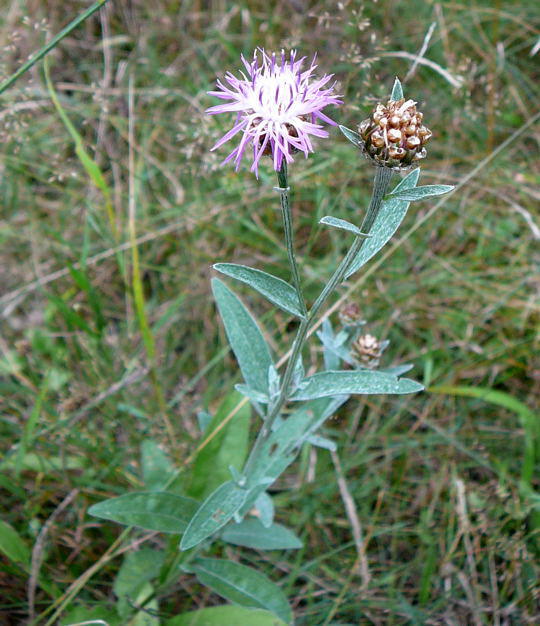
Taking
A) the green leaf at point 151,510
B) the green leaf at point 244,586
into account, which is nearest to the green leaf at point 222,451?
the green leaf at point 151,510

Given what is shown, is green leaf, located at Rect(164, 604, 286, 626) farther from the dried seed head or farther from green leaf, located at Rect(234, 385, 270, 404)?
the dried seed head

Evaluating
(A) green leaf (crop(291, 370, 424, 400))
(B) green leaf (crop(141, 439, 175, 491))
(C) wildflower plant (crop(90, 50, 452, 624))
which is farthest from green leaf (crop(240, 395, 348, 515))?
(B) green leaf (crop(141, 439, 175, 491))

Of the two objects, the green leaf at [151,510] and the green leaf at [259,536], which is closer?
the green leaf at [151,510]

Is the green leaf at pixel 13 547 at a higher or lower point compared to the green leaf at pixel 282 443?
lower

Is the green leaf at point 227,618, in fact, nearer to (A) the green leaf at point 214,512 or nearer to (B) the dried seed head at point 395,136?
(A) the green leaf at point 214,512

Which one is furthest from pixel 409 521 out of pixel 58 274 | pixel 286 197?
pixel 58 274
